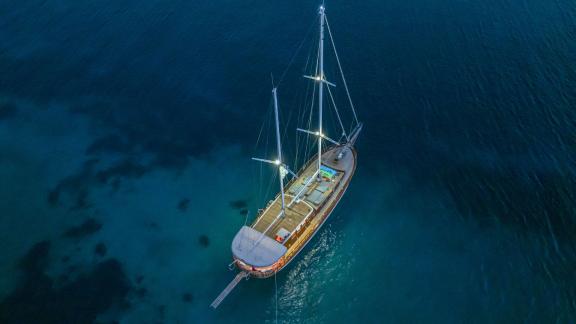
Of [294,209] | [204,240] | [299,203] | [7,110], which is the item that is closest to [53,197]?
[204,240]

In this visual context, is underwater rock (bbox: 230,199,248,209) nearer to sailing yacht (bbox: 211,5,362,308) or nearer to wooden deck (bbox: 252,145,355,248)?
sailing yacht (bbox: 211,5,362,308)

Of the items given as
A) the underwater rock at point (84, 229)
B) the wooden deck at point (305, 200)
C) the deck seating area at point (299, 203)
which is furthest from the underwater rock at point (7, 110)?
the deck seating area at point (299, 203)

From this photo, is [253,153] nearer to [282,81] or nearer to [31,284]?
[282,81]

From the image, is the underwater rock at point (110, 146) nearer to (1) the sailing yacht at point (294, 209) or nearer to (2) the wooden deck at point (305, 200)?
(1) the sailing yacht at point (294, 209)

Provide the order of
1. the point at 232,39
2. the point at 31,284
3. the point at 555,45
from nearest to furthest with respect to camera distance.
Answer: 1. the point at 31,284
2. the point at 555,45
3. the point at 232,39

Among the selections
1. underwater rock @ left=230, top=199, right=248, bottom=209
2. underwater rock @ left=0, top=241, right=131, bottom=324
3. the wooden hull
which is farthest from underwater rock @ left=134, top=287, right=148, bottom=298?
underwater rock @ left=230, top=199, right=248, bottom=209

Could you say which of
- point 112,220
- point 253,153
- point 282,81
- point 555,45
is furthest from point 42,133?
point 555,45
